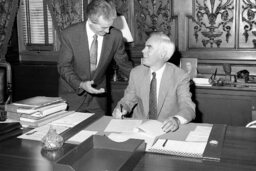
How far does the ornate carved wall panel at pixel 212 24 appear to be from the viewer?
416cm

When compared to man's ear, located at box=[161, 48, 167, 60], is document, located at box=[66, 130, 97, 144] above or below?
below

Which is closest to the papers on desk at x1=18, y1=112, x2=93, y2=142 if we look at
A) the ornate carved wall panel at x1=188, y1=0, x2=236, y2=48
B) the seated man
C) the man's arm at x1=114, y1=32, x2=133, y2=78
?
the seated man

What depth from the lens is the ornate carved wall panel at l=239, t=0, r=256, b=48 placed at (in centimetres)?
404

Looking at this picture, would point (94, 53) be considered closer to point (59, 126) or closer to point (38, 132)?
point (59, 126)

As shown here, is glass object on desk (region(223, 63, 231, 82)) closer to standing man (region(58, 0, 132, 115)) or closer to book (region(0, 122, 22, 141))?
standing man (region(58, 0, 132, 115))

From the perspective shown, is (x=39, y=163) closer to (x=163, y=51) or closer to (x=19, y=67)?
(x=163, y=51)

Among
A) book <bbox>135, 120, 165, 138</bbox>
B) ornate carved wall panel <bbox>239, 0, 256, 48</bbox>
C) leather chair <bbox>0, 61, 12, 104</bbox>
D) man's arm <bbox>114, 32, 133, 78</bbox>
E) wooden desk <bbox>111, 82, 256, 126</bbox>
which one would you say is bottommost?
wooden desk <bbox>111, 82, 256, 126</bbox>

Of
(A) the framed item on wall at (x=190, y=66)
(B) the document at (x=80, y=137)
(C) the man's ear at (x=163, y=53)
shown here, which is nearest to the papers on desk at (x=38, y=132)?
(B) the document at (x=80, y=137)

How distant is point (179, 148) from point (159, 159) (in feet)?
0.55

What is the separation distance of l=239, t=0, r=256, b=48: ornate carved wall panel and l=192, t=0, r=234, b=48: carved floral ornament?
11cm

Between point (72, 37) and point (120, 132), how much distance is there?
4.27 feet

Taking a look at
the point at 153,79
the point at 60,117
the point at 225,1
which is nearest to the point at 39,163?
the point at 60,117

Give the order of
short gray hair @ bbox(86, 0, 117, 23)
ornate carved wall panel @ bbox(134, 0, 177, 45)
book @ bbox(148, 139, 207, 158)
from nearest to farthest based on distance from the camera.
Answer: book @ bbox(148, 139, 207, 158) → short gray hair @ bbox(86, 0, 117, 23) → ornate carved wall panel @ bbox(134, 0, 177, 45)

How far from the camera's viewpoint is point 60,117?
2.48 metres
